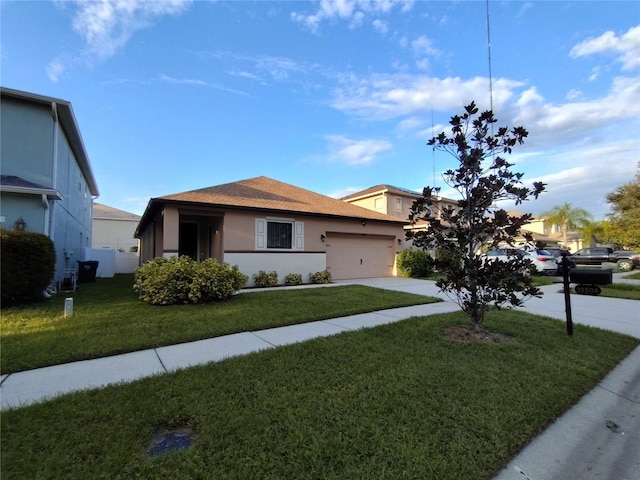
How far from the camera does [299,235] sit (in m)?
13.2

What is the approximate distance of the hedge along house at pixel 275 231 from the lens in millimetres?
11367

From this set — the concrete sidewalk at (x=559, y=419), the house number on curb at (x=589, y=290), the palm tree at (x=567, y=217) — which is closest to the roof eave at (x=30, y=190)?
the concrete sidewalk at (x=559, y=419)

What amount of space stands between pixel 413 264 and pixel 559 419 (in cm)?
1330

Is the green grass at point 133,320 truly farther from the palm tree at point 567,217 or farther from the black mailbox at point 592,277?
the palm tree at point 567,217

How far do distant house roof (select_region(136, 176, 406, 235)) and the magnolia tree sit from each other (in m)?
8.03

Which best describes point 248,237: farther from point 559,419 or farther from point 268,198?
point 559,419

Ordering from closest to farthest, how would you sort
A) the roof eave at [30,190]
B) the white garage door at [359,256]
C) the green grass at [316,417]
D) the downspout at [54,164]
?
1. the green grass at [316,417]
2. the roof eave at [30,190]
3. the downspout at [54,164]
4. the white garage door at [359,256]

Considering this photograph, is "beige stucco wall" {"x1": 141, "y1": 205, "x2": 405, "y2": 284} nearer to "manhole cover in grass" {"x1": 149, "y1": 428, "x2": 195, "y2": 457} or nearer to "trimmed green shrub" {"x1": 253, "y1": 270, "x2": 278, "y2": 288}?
"trimmed green shrub" {"x1": 253, "y1": 270, "x2": 278, "y2": 288}

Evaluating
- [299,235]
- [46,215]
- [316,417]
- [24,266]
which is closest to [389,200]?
[299,235]

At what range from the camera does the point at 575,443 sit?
2.68 metres

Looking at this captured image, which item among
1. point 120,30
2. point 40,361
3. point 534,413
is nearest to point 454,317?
point 534,413

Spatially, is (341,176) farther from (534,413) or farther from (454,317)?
(534,413)

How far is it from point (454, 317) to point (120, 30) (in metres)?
11.7

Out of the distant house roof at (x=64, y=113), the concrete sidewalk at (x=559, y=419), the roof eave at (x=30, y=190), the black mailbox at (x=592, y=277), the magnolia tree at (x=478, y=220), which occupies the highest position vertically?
the distant house roof at (x=64, y=113)
